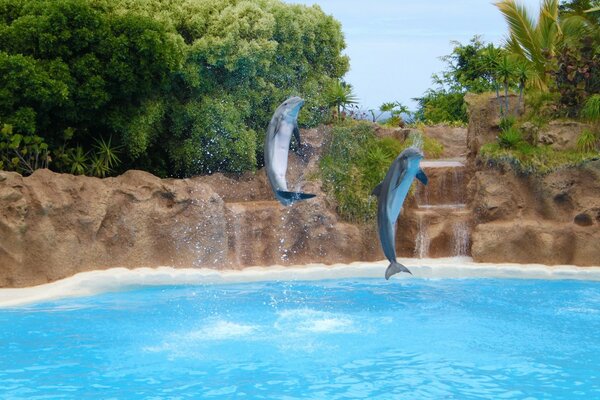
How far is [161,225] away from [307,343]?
4.85 meters

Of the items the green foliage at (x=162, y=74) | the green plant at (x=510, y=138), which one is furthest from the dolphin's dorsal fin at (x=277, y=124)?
the green plant at (x=510, y=138)

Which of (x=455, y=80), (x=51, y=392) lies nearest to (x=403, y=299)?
(x=51, y=392)

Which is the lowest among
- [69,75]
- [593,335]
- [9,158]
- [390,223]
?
[593,335]

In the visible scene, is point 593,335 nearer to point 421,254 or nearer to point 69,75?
point 421,254

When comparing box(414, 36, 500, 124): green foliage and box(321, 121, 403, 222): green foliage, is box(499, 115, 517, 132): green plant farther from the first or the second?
box(414, 36, 500, 124): green foliage

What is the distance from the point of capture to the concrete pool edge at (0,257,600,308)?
A: 39.6 feet

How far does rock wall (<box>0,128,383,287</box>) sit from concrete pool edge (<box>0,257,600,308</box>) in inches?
12.7

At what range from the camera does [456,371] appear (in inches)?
317

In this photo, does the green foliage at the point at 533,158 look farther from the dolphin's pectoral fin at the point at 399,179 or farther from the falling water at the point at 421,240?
the dolphin's pectoral fin at the point at 399,179

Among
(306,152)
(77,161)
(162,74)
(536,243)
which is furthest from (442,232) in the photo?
(77,161)

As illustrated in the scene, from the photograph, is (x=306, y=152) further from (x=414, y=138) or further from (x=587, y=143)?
(x=587, y=143)

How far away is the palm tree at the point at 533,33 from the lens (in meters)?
18.7

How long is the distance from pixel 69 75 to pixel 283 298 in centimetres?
468

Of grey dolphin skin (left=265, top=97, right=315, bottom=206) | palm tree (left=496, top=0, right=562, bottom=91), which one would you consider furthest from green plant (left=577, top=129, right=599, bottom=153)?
grey dolphin skin (left=265, top=97, right=315, bottom=206)
